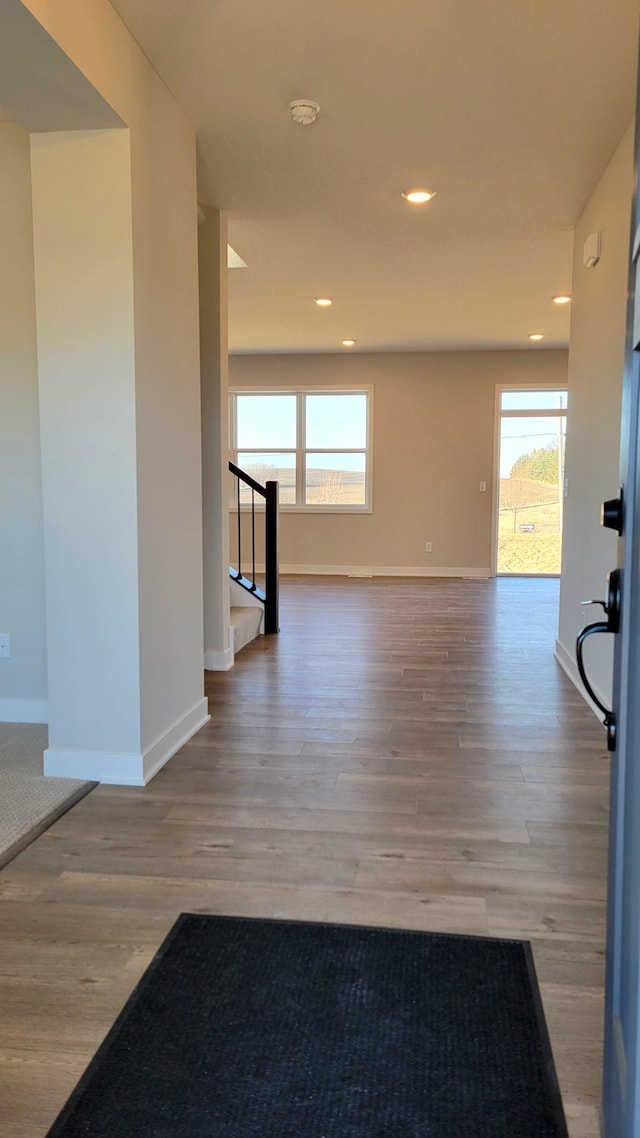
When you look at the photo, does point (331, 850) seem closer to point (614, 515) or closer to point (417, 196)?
point (614, 515)

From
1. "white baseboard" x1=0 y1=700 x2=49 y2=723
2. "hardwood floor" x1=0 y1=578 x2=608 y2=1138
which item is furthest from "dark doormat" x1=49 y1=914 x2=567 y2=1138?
"white baseboard" x1=0 y1=700 x2=49 y2=723

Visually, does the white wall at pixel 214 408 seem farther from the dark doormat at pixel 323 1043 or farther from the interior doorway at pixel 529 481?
the interior doorway at pixel 529 481

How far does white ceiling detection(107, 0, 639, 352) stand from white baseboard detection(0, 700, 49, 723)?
2.61 metres

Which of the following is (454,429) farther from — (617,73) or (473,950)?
(473,950)

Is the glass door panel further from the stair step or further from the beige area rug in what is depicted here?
the beige area rug

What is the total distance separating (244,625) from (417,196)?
2.82 m

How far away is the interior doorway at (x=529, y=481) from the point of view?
344 inches

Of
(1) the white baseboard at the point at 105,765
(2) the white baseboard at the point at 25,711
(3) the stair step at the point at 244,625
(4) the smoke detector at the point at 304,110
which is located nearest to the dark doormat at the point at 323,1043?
(1) the white baseboard at the point at 105,765

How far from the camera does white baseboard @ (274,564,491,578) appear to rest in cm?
895

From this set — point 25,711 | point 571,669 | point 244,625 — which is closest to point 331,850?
point 25,711

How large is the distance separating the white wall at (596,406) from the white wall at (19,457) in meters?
2.42

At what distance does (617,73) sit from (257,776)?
289cm

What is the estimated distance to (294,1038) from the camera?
4.93 ft

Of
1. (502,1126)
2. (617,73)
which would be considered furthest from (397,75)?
(502,1126)
